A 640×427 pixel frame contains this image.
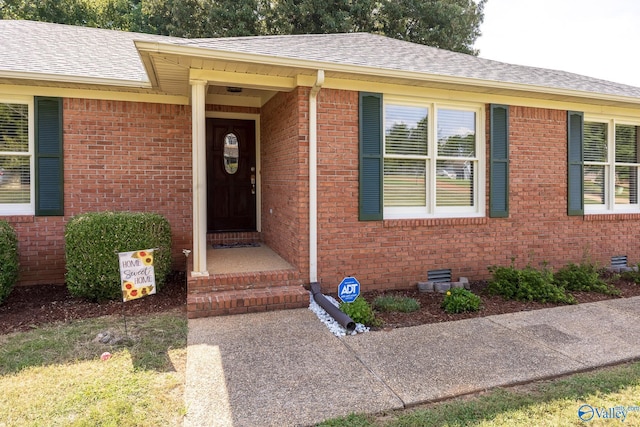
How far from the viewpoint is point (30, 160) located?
5.67m

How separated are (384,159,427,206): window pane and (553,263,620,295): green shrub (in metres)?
2.30

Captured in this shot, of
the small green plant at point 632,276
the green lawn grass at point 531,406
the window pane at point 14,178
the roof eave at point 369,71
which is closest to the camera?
the green lawn grass at point 531,406

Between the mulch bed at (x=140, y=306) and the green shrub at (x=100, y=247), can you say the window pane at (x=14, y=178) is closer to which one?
the mulch bed at (x=140, y=306)

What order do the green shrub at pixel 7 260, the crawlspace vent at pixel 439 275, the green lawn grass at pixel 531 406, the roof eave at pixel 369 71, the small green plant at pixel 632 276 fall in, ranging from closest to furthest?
the green lawn grass at pixel 531 406, the roof eave at pixel 369 71, the green shrub at pixel 7 260, the crawlspace vent at pixel 439 275, the small green plant at pixel 632 276

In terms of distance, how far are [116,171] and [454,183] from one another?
5.02 metres

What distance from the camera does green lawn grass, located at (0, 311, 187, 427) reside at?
261cm

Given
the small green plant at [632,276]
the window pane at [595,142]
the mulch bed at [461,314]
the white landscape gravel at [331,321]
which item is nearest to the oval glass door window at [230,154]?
the white landscape gravel at [331,321]

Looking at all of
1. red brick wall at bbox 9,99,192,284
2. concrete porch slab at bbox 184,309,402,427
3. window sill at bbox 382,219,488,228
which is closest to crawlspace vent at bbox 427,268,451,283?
window sill at bbox 382,219,488,228

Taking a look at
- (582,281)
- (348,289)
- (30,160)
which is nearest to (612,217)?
(582,281)

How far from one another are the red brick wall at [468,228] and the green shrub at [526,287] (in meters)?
0.51

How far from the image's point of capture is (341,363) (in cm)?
337

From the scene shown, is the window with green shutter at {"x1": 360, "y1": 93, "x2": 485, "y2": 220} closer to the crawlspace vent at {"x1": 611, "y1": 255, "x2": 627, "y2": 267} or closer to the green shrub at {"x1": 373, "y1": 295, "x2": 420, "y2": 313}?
the green shrub at {"x1": 373, "y1": 295, "x2": 420, "y2": 313}

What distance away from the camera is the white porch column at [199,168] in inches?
188

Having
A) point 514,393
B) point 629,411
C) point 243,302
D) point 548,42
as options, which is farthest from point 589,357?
point 548,42
